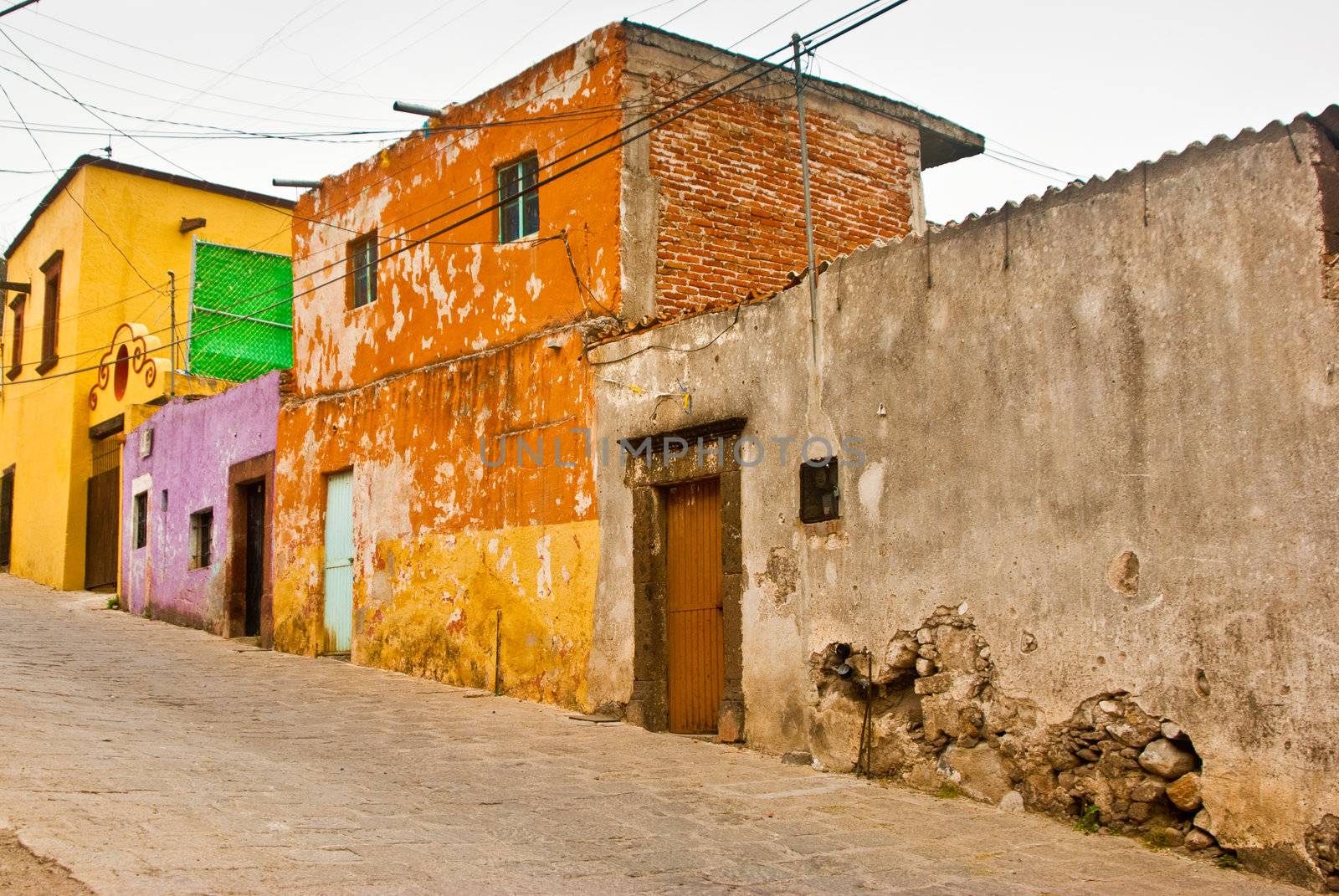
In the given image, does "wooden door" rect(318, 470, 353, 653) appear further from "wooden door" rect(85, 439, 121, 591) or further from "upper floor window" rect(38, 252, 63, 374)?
"upper floor window" rect(38, 252, 63, 374)

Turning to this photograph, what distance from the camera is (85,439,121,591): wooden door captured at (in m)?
20.8

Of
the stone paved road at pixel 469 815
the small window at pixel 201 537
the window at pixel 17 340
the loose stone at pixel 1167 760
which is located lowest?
the stone paved road at pixel 469 815

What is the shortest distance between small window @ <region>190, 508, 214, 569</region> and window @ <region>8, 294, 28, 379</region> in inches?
358

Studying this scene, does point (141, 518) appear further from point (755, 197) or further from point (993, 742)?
point (993, 742)

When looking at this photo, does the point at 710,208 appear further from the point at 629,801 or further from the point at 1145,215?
the point at 629,801

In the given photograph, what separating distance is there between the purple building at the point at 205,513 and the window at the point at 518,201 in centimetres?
503

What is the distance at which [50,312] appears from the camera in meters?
23.0

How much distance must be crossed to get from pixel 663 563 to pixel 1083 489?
13.0 feet

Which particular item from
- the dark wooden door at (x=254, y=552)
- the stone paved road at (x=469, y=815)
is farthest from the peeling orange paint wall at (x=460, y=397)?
the stone paved road at (x=469, y=815)

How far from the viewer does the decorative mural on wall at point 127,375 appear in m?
19.5

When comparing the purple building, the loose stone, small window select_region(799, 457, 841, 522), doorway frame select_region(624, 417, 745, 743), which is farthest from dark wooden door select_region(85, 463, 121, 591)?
the loose stone

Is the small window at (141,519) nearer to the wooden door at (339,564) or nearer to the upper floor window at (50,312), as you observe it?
the upper floor window at (50,312)

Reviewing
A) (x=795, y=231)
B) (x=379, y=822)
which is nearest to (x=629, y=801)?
(x=379, y=822)

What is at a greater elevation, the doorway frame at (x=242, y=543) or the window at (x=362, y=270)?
the window at (x=362, y=270)
